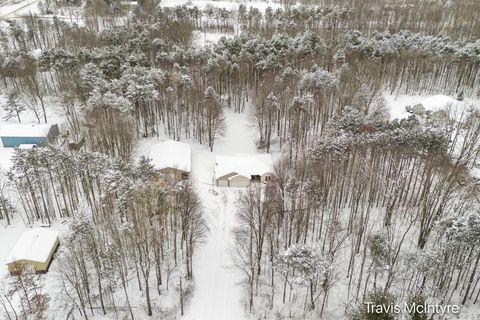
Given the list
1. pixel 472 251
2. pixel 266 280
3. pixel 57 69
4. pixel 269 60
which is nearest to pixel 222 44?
pixel 269 60

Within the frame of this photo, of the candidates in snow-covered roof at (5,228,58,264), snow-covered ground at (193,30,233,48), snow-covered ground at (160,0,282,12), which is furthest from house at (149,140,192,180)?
snow-covered ground at (160,0,282,12)

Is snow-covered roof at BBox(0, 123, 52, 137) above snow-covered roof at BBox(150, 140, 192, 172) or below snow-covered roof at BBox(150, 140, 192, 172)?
above

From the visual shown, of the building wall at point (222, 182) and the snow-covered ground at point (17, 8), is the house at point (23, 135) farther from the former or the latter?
the snow-covered ground at point (17, 8)

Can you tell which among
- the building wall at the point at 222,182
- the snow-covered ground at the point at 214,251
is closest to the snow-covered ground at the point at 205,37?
the snow-covered ground at the point at 214,251

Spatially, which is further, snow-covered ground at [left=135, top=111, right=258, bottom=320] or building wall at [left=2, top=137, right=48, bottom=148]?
building wall at [left=2, top=137, right=48, bottom=148]

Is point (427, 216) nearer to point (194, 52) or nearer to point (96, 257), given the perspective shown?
point (96, 257)

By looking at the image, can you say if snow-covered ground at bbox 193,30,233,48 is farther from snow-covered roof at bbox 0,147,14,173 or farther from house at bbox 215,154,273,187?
snow-covered roof at bbox 0,147,14,173
